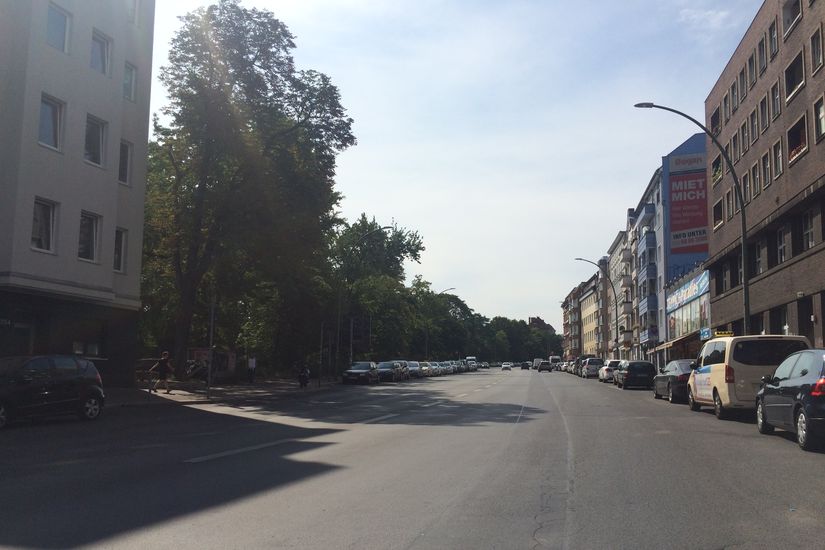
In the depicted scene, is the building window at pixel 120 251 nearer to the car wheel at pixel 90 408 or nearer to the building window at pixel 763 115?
the car wheel at pixel 90 408

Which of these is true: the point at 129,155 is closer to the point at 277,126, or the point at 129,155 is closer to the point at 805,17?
the point at 277,126

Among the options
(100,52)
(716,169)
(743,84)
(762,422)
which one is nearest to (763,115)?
(743,84)

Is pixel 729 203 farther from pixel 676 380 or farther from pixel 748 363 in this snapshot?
pixel 748 363

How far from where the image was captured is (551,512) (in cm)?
753

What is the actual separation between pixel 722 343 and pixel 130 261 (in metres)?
22.7

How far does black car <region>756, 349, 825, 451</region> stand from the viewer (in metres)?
12.1

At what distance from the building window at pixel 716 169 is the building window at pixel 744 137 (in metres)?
4.86

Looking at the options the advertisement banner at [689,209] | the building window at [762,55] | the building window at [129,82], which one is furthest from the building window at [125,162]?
the advertisement banner at [689,209]

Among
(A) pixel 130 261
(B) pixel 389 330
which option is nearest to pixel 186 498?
(A) pixel 130 261

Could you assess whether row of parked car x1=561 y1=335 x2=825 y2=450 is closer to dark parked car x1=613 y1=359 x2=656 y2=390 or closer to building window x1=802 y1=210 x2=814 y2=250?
building window x1=802 y1=210 x2=814 y2=250

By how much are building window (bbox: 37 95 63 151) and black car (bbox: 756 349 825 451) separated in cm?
2229

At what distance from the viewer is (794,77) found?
3284 cm

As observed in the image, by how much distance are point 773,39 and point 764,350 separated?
23.2 meters

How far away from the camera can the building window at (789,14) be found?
108 feet
